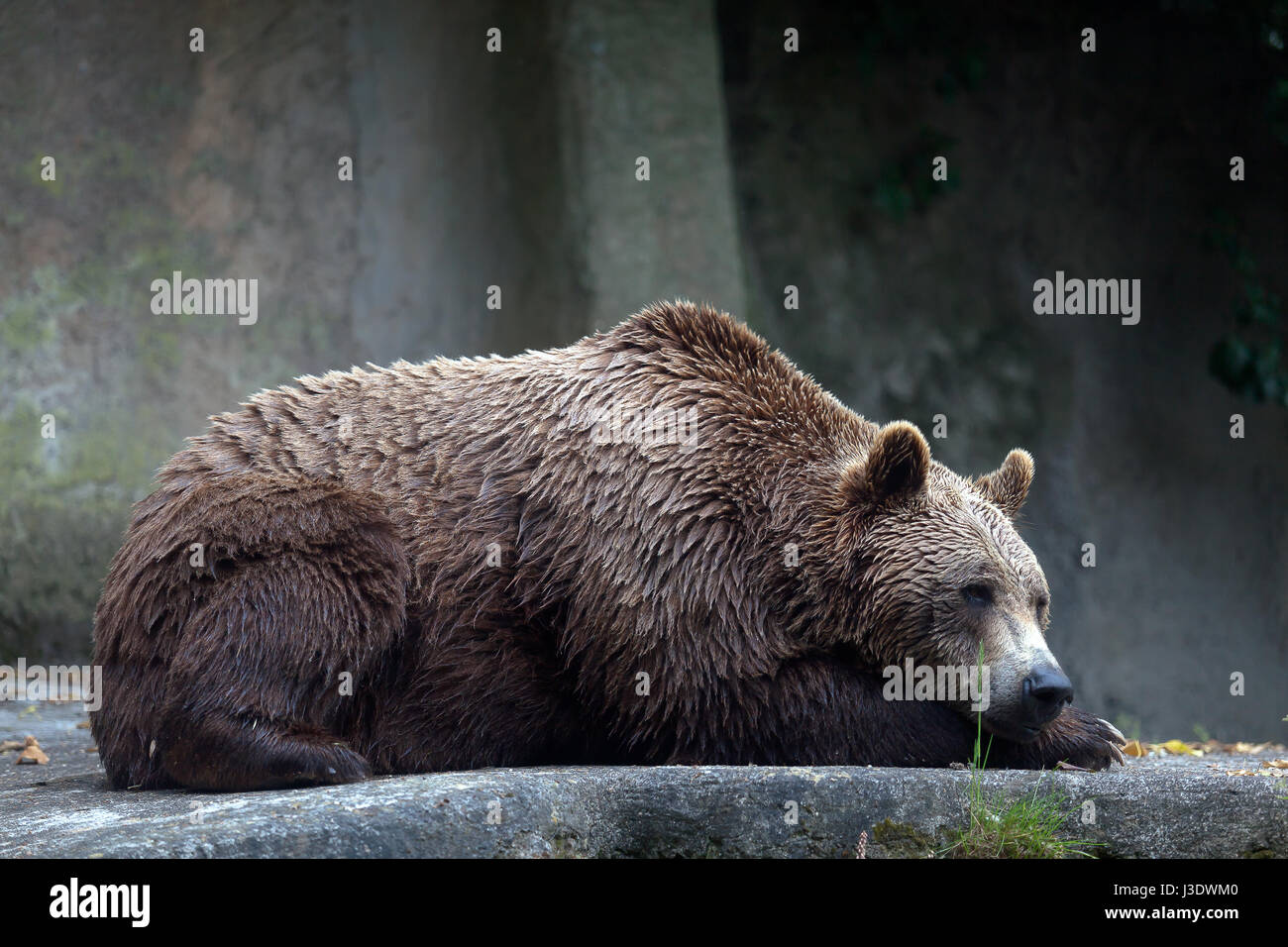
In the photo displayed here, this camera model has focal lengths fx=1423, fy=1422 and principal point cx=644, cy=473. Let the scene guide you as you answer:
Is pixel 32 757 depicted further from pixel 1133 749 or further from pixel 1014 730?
pixel 1133 749

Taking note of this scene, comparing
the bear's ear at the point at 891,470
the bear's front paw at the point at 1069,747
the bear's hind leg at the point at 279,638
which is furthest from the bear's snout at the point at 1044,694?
the bear's hind leg at the point at 279,638

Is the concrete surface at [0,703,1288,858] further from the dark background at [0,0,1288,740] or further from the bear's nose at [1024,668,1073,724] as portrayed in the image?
the dark background at [0,0,1288,740]

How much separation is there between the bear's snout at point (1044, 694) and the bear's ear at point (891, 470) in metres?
0.76

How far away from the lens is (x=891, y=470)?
4734 millimetres

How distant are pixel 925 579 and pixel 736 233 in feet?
15.7

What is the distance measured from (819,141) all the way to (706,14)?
1.39 m

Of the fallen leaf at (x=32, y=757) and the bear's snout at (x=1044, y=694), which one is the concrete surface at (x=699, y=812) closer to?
the bear's snout at (x=1044, y=694)

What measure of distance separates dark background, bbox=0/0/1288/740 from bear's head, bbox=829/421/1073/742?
4172 mm

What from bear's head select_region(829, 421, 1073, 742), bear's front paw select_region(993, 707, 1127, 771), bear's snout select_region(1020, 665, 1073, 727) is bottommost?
bear's front paw select_region(993, 707, 1127, 771)

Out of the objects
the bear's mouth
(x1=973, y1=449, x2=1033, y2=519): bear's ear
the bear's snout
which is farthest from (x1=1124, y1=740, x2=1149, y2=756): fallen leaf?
the bear's snout

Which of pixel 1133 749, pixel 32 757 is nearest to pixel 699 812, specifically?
pixel 1133 749

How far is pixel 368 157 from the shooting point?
905 centimetres

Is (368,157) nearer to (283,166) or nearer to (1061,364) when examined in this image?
(283,166)

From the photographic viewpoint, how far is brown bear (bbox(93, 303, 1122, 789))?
4.39 meters
